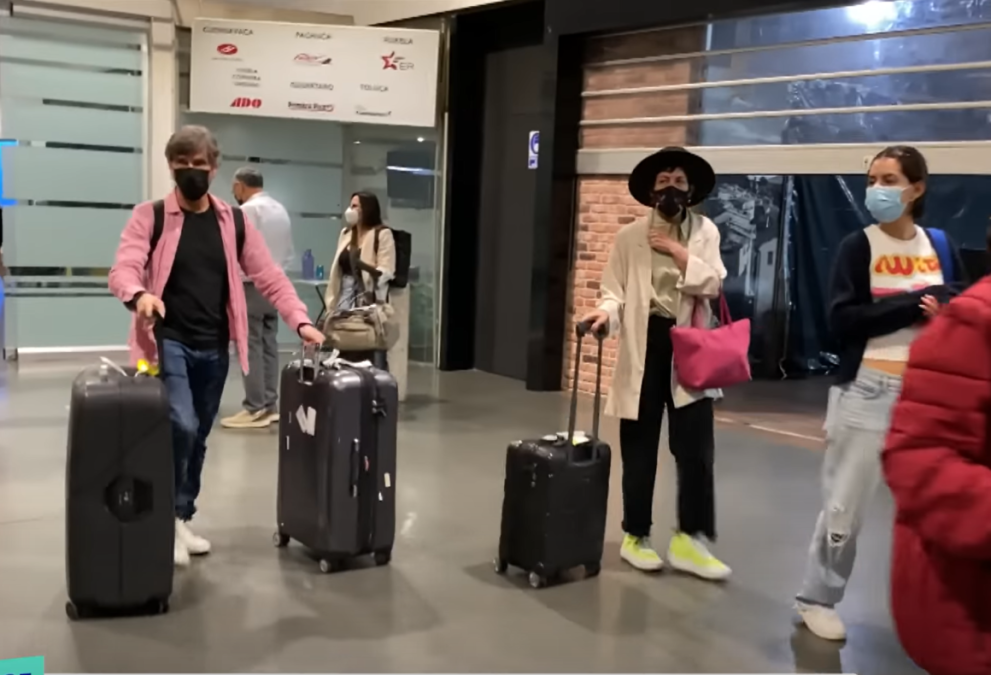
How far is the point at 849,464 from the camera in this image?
10.0 feet

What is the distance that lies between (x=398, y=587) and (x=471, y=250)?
5.93 meters

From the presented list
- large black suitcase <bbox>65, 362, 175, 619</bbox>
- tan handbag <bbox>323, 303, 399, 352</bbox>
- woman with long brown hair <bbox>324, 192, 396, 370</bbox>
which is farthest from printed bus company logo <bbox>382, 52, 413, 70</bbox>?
large black suitcase <bbox>65, 362, 175, 619</bbox>

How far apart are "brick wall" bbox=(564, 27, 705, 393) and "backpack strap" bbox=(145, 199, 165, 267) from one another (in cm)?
441

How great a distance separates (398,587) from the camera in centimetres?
361

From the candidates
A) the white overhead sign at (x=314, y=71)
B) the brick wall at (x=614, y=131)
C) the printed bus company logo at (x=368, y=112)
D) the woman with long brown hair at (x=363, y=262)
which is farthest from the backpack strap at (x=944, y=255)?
the printed bus company logo at (x=368, y=112)

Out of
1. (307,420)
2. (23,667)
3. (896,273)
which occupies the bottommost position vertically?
(23,667)

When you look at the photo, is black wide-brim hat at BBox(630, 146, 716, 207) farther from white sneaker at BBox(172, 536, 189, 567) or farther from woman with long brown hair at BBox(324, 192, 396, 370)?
woman with long brown hair at BBox(324, 192, 396, 370)

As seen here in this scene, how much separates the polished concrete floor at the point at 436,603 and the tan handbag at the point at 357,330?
3.39 ft

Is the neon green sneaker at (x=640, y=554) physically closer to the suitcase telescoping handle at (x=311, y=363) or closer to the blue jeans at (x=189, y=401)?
the suitcase telescoping handle at (x=311, y=363)

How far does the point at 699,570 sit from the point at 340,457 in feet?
4.46

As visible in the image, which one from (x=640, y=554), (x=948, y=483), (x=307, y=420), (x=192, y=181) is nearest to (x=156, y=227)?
(x=192, y=181)

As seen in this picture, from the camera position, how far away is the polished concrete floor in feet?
9.96

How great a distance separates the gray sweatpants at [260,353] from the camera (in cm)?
619

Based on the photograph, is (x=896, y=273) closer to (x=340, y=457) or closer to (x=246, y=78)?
(x=340, y=457)
